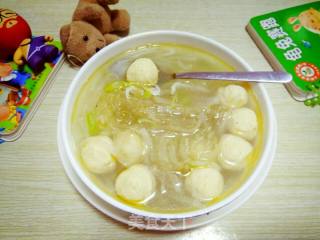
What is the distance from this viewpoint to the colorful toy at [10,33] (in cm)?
88

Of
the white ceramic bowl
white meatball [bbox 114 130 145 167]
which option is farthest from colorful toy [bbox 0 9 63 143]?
white meatball [bbox 114 130 145 167]

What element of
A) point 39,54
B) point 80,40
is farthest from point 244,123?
point 39,54

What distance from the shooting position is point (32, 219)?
72 centimetres

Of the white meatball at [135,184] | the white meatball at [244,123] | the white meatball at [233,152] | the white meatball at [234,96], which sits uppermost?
the white meatball at [234,96]

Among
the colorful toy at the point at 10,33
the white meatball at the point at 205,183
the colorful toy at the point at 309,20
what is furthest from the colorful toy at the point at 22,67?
the colorful toy at the point at 309,20

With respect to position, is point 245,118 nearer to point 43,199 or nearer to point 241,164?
point 241,164

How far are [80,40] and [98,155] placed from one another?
38 cm

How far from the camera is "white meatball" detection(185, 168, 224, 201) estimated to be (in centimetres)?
64

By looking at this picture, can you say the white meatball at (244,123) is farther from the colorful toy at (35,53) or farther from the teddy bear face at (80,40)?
the colorful toy at (35,53)

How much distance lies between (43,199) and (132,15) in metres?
0.69

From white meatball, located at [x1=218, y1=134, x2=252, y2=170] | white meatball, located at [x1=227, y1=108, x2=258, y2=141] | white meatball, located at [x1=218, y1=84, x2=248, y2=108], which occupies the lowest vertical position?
white meatball, located at [x1=218, y1=134, x2=252, y2=170]

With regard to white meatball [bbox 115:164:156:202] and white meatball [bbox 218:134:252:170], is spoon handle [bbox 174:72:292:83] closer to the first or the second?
white meatball [bbox 218:134:252:170]

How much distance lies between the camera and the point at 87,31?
876 mm

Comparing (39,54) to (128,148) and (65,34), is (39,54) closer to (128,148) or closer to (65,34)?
(65,34)
